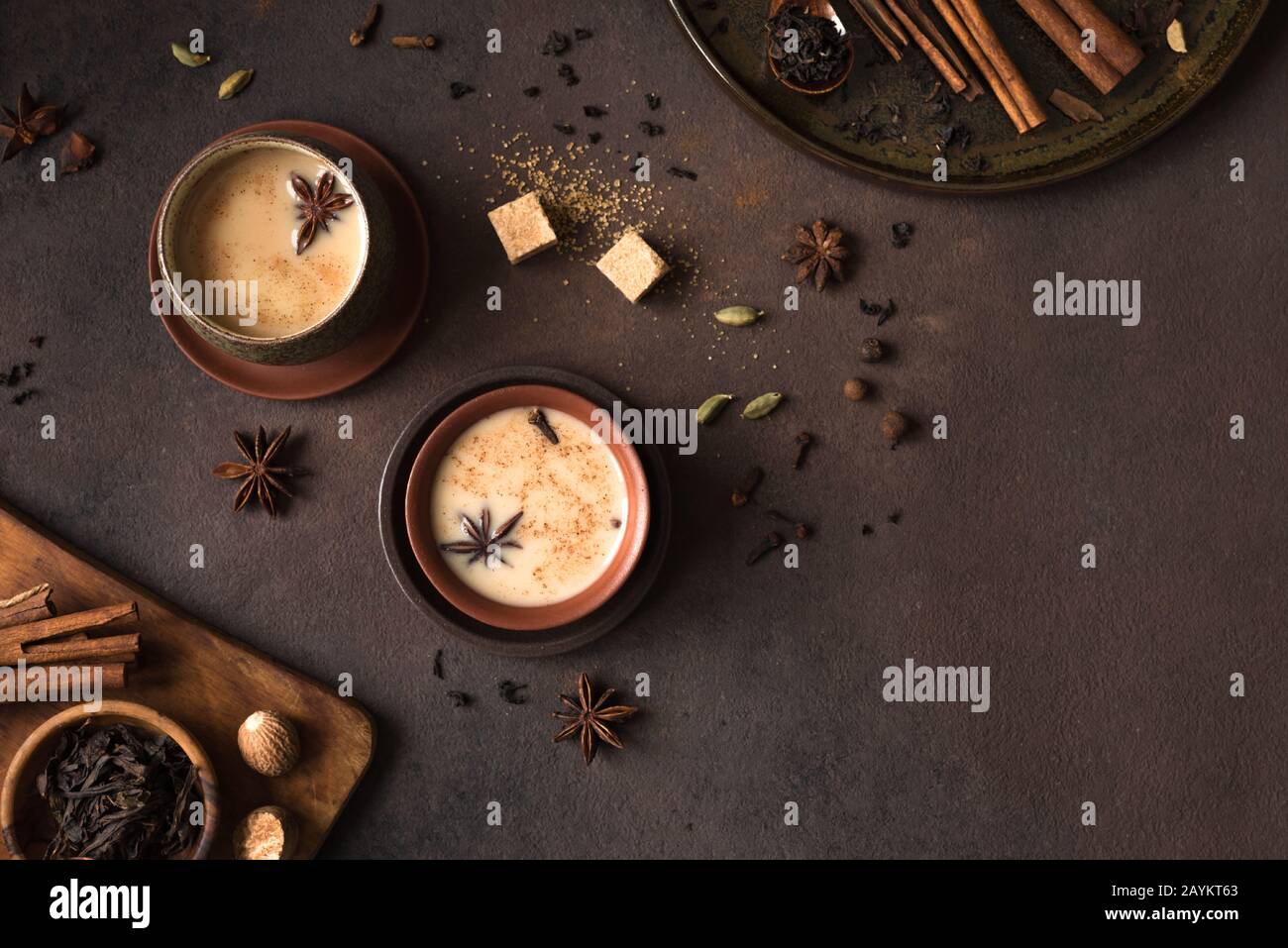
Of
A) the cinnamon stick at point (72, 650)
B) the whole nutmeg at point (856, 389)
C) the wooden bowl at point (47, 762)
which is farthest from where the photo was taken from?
the whole nutmeg at point (856, 389)

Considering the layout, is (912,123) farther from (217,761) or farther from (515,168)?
(217,761)

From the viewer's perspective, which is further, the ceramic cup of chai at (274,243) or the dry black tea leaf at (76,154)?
A: the dry black tea leaf at (76,154)

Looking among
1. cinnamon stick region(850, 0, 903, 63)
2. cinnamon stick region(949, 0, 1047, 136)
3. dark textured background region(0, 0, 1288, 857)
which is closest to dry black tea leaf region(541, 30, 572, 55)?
dark textured background region(0, 0, 1288, 857)

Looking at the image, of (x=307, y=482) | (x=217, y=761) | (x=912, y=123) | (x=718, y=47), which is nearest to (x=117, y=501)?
(x=307, y=482)

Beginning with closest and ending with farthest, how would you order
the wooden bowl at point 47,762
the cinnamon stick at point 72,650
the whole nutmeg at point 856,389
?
Result: 1. the wooden bowl at point 47,762
2. the cinnamon stick at point 72,650
3. the whole nutmeg at point 856,389

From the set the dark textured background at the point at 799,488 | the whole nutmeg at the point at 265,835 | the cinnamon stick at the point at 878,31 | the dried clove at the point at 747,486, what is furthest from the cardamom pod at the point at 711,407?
the whole nutmeg at the point at 265,835

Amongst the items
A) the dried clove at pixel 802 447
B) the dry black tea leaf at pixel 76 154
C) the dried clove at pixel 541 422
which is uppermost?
the dry black tea leaf at pixel 76 154

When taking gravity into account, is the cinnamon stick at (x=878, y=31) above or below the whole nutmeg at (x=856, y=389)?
above

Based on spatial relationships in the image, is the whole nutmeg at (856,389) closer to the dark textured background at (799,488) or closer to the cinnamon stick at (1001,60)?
the dark textured background at (799,488)

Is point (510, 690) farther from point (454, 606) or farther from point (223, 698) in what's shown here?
point (223, 698)
